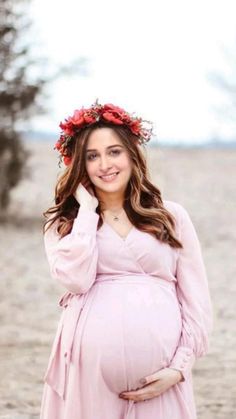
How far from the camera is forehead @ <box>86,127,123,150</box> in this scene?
329cm

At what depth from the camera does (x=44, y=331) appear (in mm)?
8484

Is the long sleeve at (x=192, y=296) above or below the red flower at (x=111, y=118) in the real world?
below

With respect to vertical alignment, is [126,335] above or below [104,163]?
below

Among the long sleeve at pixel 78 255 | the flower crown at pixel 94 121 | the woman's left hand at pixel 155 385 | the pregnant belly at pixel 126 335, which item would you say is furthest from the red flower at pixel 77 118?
Answer: the woman's left hand at pixel 155 385

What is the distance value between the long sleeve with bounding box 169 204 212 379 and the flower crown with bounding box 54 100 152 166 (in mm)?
369

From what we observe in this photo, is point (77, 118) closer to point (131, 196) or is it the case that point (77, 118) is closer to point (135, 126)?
point (135, 126)

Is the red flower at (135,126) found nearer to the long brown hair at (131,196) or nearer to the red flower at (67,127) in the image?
the long brown hair at (131,196)

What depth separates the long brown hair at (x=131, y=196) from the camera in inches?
129

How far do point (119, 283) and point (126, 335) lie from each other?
194 millimetres

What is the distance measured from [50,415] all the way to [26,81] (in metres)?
12.3

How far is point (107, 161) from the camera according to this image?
129 inches

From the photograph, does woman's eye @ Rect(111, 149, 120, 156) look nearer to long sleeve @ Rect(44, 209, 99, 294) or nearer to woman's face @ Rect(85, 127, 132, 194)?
woman's face @ Rect(85, 127, 132, 194)

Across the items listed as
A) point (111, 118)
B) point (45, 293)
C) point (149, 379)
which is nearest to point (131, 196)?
point (111, 118)

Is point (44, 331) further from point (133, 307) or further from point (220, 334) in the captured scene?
→ point (133, 307)
